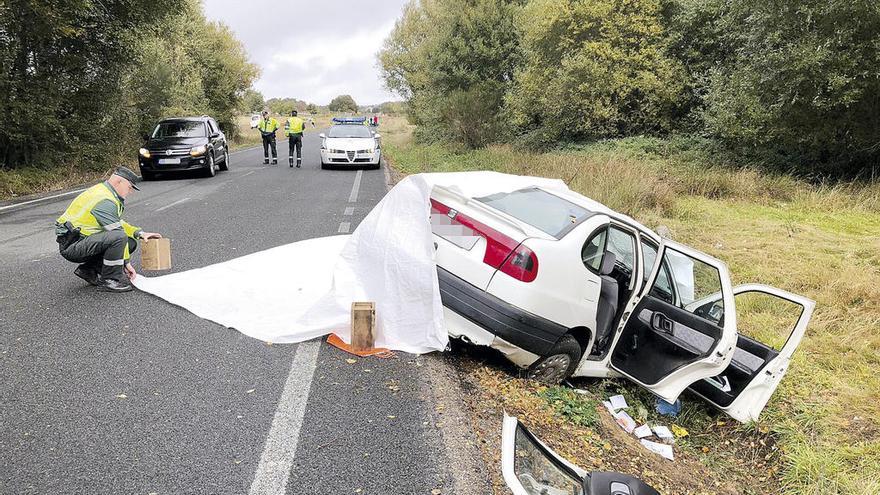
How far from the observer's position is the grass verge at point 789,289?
3738 mm

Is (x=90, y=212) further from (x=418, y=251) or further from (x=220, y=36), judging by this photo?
(x=220, y=36)

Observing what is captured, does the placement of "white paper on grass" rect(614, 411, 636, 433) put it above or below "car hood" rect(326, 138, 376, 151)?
below

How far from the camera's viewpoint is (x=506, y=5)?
2452 centimetres

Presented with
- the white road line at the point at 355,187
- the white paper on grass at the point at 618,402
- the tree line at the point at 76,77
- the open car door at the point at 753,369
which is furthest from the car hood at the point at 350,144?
the white paper on grass at the point at 618,402

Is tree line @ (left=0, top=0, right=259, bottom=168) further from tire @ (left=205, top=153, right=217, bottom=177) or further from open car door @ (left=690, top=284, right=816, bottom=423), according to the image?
open car door @ (left=690, top=284, right=816, bottom=423)

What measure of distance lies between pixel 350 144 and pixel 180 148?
480 cm

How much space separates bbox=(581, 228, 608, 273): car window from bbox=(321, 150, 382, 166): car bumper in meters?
13.3

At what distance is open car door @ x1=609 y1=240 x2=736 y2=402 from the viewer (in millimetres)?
4129

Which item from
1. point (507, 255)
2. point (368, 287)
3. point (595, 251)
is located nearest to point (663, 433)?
point (595, 251)

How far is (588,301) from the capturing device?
4047 mm

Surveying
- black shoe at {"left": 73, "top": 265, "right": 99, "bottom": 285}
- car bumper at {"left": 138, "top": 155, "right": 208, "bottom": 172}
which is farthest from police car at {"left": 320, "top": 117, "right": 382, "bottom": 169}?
black shoe at {"left": 73, "top": 265, "right": 99, "bottom": 285}

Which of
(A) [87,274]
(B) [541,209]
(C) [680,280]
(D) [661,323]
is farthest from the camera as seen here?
(A) [87,274]

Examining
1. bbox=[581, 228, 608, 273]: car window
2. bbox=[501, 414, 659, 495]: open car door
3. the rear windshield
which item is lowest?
bbox=[501, 414, 659, 495]: open car door

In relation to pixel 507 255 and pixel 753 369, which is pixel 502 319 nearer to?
pixel 507 255
